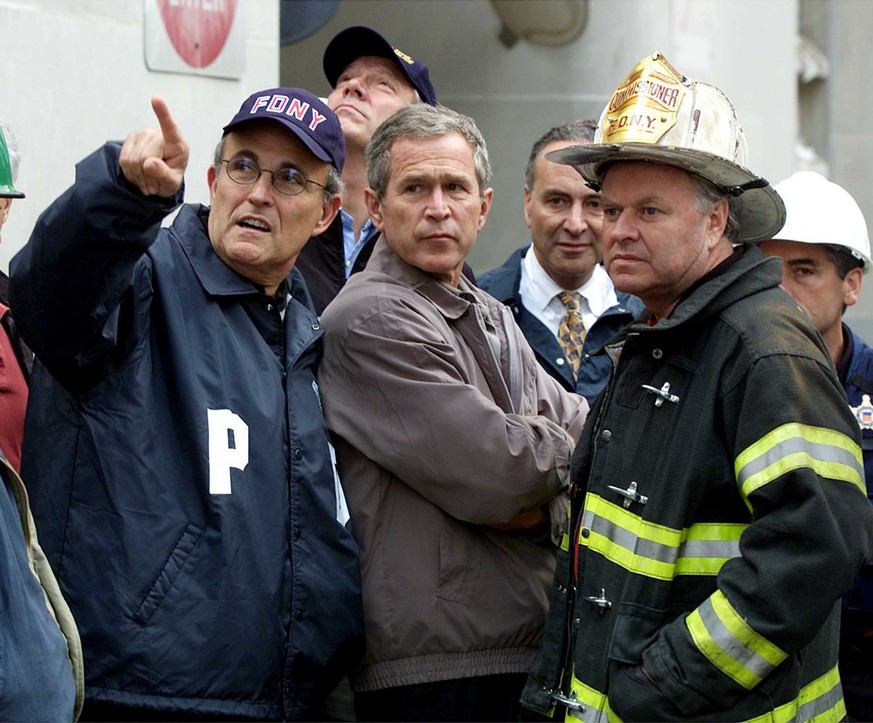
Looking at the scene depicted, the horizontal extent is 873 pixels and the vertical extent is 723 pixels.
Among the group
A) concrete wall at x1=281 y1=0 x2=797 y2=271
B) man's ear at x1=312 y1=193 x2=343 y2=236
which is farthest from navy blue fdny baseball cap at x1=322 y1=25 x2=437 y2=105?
concrete wall at x1=281 y1=0 x2=797 y2=271

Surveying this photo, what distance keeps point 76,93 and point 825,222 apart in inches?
106

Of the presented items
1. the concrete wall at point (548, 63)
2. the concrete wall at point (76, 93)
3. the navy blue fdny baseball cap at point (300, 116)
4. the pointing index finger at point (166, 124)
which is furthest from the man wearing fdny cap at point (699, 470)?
the concrete wall at point (548, 63)

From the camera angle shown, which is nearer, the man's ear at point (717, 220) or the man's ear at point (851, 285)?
the man's ear at point (717, 220)

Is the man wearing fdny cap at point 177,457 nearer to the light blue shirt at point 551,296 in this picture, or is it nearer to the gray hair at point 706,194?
the gray hair at point 706,194

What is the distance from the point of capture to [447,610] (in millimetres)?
3199

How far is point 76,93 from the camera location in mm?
4934

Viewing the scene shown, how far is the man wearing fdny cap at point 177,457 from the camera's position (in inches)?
109

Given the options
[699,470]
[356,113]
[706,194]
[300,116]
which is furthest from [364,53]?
[699,470]

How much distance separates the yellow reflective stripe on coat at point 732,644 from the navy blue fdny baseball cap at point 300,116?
1.44 meters

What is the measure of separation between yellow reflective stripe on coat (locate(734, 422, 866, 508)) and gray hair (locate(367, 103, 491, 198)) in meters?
1.24

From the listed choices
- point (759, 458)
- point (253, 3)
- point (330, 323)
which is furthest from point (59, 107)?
point (759, 458)

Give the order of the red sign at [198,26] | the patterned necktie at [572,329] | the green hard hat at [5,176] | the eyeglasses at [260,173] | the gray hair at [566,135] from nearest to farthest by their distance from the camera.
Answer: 1. the green hard hat at [5,176]
2. the eyeglasses at [260,173]
3. the patterned necktie at [572,329]
4. the gray hair at [566,135]
5. the red sign at [198,26]

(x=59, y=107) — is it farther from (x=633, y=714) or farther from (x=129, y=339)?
(x=633, y=714)

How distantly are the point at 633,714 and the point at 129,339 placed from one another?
134cm
